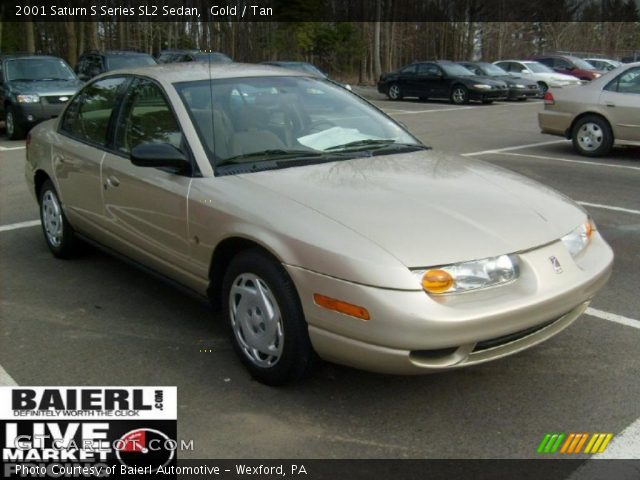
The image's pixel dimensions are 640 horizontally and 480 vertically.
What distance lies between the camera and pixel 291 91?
4.68 m

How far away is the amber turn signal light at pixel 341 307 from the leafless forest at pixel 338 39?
25.4 metres

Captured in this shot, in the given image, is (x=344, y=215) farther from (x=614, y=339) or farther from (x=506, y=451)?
(x=614, y=339)

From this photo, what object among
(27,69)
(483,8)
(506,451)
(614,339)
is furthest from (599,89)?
(483,8)

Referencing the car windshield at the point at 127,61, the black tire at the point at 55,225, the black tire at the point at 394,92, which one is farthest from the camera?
the black tire at the point at 394,92

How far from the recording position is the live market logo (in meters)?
3.10

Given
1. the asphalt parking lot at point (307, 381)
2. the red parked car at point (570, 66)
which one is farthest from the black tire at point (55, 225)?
the red parked car at point (570, 66)

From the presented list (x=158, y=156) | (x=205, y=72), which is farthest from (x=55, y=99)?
(x=158, y=156)

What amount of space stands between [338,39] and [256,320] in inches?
1583

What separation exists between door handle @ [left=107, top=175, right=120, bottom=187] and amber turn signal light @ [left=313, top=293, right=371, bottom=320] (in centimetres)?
199

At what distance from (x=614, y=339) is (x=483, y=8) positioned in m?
51.1

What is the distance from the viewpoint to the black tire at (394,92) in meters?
26.4

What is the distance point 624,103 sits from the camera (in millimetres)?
10688

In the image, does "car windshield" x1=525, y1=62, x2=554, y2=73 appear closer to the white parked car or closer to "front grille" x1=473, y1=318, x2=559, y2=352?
the white parked car

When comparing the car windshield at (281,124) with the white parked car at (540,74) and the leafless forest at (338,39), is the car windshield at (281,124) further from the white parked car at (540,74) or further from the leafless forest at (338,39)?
the leafless forest at (338,39)
